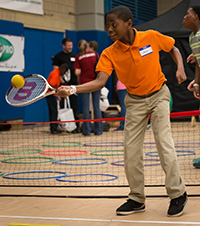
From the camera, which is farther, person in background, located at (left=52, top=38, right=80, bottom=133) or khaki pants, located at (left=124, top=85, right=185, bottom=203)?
person in background, located at (left=52, top=38, right=80, bottom=133)

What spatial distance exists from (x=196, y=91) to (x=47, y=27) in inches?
448

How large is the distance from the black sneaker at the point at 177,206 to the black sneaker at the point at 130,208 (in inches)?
12.4

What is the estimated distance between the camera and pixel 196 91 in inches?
238

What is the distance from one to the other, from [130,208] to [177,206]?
431mm

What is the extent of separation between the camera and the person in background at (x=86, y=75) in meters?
12.5

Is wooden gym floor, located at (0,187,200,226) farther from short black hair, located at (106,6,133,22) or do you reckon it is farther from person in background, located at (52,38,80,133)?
person in background, located at (52,38,80,133)

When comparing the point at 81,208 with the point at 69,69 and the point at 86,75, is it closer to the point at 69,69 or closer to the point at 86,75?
the point at 86,75

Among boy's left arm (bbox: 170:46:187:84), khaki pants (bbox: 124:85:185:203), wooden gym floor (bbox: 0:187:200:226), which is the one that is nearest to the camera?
wooden gym floor (bbox: 0:187:200:226)

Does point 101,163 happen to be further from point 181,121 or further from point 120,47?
point 181,121

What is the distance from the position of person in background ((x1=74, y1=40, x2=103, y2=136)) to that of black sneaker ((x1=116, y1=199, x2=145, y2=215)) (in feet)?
25.5

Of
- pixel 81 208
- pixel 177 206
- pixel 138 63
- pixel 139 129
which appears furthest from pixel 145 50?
pixel 81 208

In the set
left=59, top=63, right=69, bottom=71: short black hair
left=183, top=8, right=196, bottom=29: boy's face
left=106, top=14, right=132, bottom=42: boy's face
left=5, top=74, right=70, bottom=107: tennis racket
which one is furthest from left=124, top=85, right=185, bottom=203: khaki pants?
left=59, top=63, right=69, bottom=71: short black hair

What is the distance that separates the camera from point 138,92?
186 inches

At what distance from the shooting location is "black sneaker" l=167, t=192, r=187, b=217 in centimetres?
445
